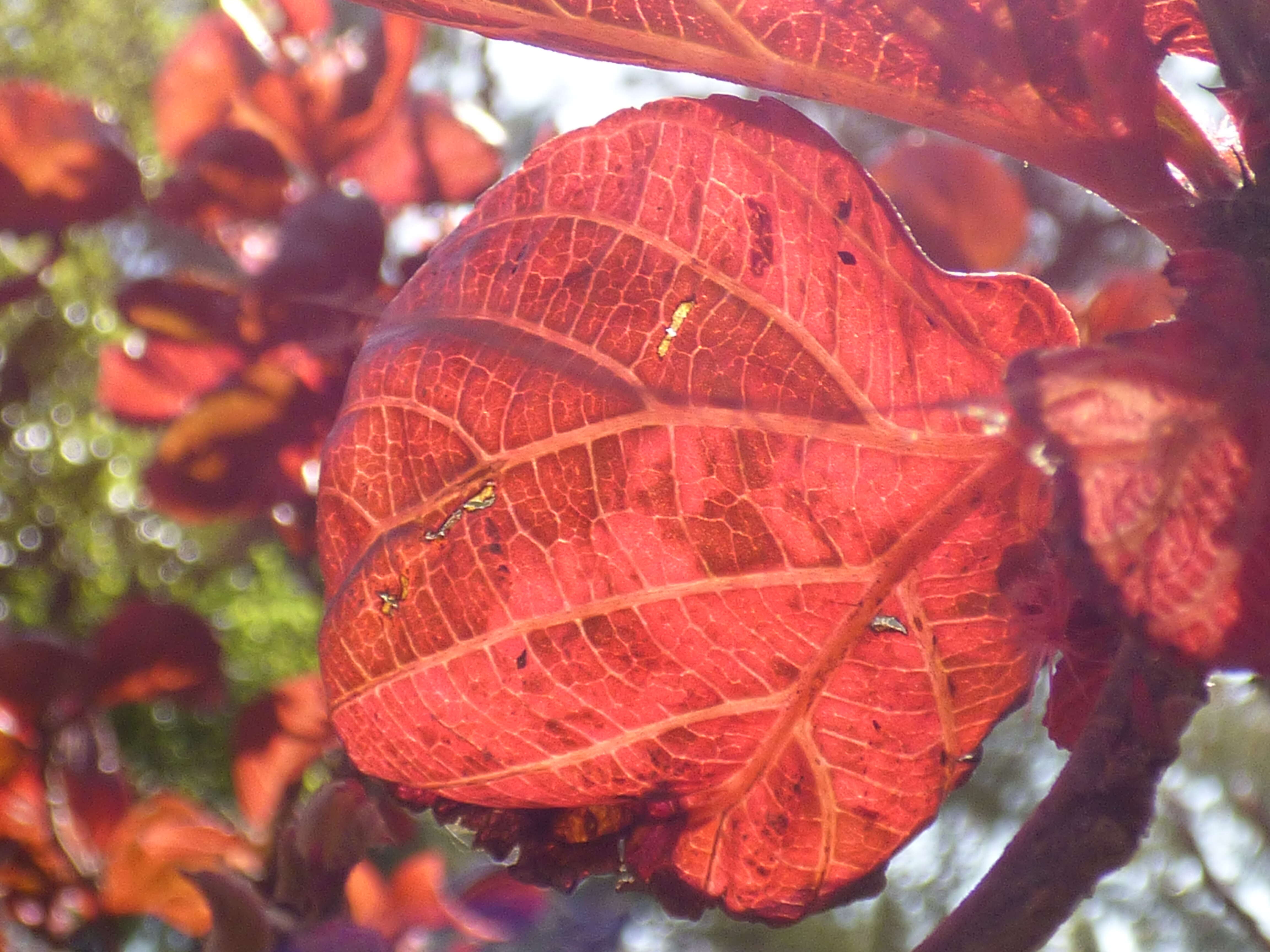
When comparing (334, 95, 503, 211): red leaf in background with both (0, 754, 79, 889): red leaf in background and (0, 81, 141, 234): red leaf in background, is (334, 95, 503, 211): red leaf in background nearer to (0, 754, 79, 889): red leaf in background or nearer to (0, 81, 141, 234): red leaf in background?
(0, 81, 141, 234): red leaf in background

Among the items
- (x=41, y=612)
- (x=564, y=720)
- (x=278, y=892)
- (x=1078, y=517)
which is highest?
(x=1078, y=517)

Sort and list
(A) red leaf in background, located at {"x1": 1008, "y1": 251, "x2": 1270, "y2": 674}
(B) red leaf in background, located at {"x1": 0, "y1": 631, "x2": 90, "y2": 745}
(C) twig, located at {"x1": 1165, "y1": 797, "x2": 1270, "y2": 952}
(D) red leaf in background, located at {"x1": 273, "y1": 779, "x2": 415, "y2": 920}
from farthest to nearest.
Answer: (B) red leaf in background, located at {"x1": 0, "y1": 631, "x2": 90, "y2": 745} → (C) twig, located at {"x1": 1165, "y1": 797, "x2": 1270, "y2": 952} → (D) red leaf in background, located at {"x1": 273, "y1": 779, "x2": 415, "y2": 920} → (A) red leaf in background, located at {"x1": 1008, "y1": 251, "x2": 1270, "y2": 674}

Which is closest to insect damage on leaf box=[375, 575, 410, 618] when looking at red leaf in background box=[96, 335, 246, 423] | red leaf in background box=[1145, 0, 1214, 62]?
red leaf in background box=[1145, 0, 1214, 62]

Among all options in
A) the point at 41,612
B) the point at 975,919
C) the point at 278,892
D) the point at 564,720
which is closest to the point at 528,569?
the point at 564,720

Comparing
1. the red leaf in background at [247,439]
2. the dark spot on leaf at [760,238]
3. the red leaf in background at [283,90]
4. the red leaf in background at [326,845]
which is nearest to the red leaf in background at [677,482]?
the dark spot on leaf at [760,238]

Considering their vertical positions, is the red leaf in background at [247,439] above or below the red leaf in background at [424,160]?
below

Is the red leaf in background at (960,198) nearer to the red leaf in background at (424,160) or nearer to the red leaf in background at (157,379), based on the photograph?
the red leaf in background at (424,160)

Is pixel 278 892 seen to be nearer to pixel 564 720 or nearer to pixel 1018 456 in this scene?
pixel 564 720
